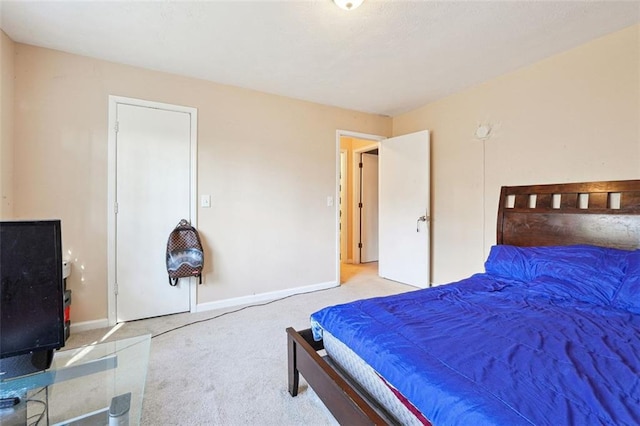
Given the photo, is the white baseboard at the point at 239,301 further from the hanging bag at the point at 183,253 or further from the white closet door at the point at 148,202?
the hanging bag at the point at 183,253

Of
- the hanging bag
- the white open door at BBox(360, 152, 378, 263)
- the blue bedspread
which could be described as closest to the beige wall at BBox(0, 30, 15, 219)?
the hanging bag

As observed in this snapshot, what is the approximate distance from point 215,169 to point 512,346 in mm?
2797

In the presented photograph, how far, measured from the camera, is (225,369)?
1.85 m

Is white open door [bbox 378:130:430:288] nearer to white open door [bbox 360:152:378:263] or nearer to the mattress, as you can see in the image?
white open door [bbox 360:152:378:263]

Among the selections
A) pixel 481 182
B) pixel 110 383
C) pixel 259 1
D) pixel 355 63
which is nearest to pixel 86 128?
pixel 259 1

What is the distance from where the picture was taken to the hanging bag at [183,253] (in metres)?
2.66

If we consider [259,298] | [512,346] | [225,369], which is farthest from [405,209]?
[225,369]

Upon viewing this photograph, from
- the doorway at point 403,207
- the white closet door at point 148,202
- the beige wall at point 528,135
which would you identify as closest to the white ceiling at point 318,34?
the beige wall at point 528,135

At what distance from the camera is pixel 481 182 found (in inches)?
121

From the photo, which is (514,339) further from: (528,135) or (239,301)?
(239,301)

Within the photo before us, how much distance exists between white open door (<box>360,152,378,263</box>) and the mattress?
403cm

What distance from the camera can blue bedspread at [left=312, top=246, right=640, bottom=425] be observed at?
0.83 metres

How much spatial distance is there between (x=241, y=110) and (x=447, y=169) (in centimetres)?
252

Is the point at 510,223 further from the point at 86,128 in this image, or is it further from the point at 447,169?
the point at 86,128
